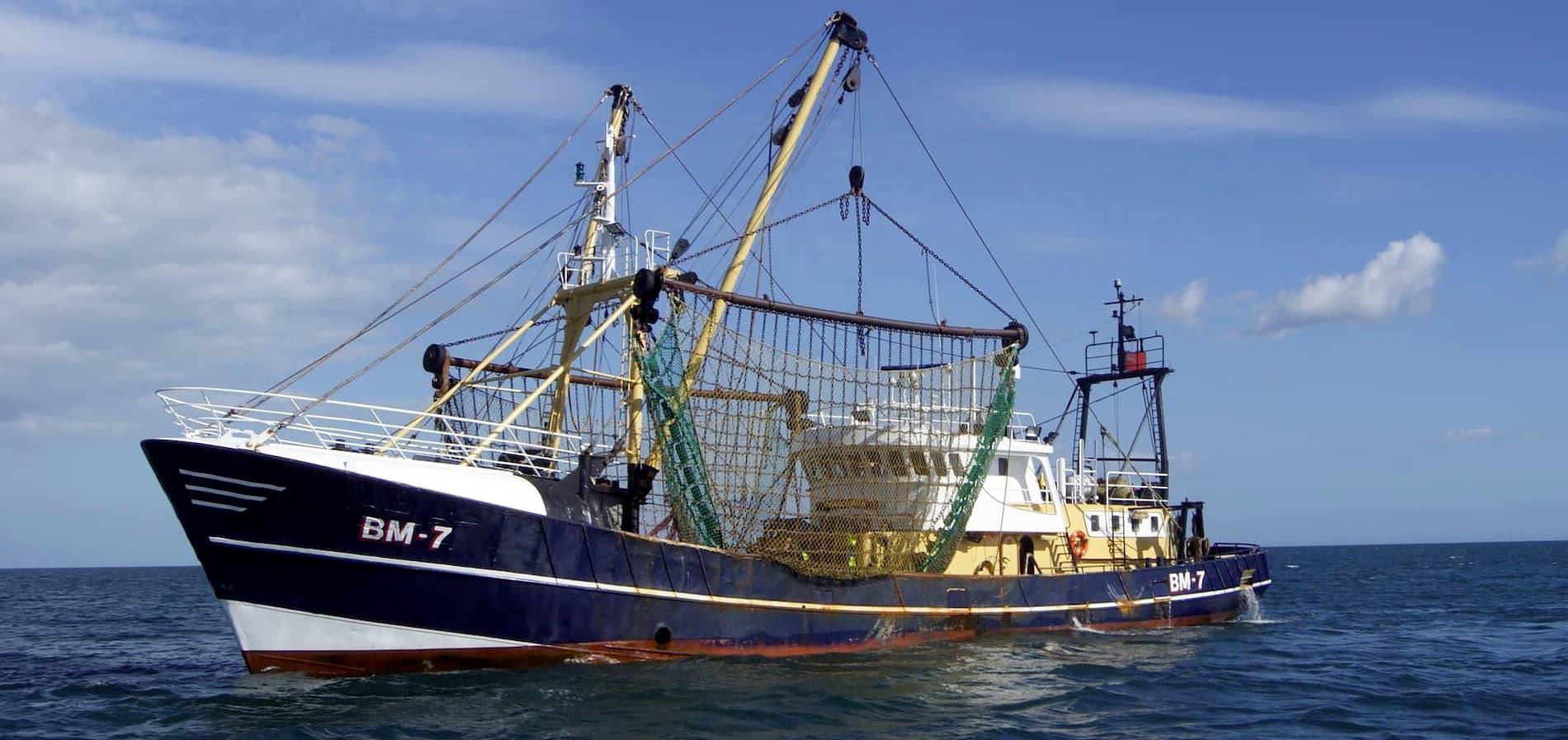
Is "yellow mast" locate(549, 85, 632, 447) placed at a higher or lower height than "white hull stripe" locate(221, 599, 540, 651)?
higher

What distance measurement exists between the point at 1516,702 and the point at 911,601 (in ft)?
30.7

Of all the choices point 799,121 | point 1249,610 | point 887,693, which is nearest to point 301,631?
point 887,693

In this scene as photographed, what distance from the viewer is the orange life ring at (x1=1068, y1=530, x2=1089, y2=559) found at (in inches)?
1092

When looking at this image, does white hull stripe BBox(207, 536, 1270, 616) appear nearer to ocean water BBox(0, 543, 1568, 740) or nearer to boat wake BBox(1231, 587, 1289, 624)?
ocean water BBox(0, 543, 1568, 740)

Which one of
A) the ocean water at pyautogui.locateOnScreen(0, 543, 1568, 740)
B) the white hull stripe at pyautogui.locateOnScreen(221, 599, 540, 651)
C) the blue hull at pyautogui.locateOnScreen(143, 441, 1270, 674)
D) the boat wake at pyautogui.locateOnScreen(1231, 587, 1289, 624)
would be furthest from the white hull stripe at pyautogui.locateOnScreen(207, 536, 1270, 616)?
the boat wake at pyautogui.locateOnScreen(1231, 587, 1289, 624)

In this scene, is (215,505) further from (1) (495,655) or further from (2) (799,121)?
(2) (799,121)

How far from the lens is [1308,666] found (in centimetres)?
2267

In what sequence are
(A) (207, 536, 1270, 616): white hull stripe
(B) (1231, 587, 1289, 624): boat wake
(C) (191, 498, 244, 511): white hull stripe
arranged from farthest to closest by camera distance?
(B) (1231, 587, 1289, 624): boat wake → (A) (207, 536, 1270, 616): white hull stripe → (C) (191, 498, 244, 511): white hull stripe

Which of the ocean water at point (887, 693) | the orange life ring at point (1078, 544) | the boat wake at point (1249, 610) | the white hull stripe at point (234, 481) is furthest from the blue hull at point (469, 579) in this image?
the boat wake at point (1249, 610)

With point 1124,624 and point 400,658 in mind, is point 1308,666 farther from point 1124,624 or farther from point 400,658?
point 400,658

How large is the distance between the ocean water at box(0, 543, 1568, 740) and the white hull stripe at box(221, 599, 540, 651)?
48 centimetres

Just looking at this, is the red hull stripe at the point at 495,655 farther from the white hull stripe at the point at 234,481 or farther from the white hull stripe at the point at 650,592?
the white hull stripe at the point at 234,481

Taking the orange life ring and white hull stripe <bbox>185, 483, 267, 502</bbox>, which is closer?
white hull stripe <bbox>185, 483, 267, 502</bbox>

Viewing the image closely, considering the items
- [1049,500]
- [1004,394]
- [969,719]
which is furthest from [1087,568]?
[969,719]
